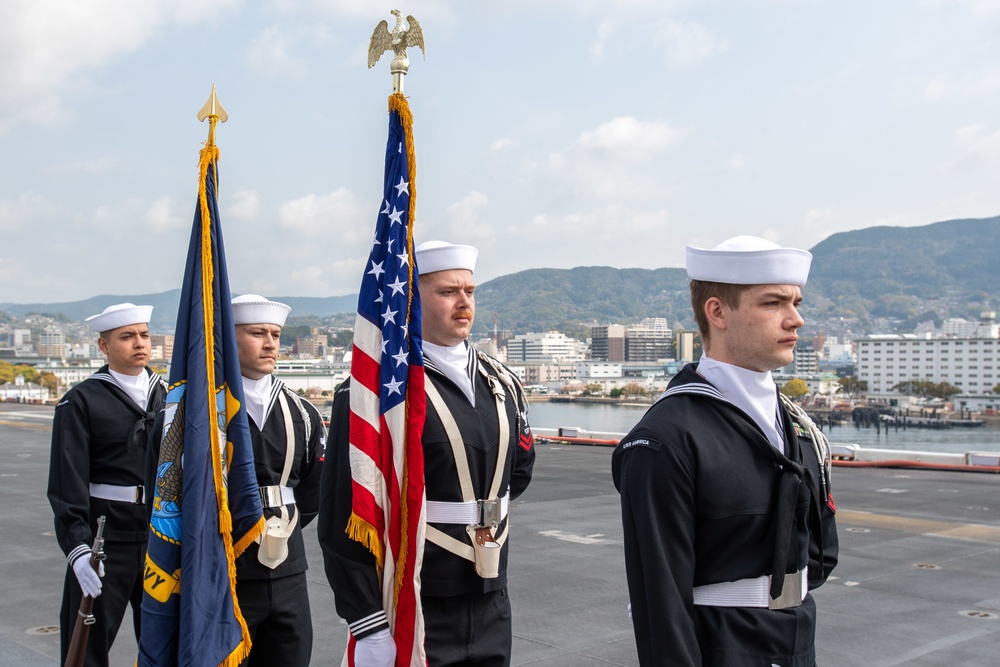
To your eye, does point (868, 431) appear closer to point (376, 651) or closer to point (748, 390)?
point (376, 651)

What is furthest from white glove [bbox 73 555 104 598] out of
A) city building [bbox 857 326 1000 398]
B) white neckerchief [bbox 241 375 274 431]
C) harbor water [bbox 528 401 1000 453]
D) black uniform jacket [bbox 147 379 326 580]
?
city building [bbox 857 326 1000 398]

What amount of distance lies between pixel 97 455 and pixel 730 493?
3.72 metres

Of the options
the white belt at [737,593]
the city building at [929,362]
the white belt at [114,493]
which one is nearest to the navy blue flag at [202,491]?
the white belt at [114,493]

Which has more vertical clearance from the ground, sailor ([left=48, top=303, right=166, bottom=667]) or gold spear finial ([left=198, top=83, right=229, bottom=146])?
gold spear finial ([left=198, top=83, right=229, bottom=146])

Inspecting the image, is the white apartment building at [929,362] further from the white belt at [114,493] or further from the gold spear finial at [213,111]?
the gold spear finial at [213,111]

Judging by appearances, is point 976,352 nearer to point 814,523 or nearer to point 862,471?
point 862,471

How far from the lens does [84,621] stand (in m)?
4.37

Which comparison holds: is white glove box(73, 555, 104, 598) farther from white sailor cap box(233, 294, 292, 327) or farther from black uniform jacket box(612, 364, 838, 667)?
black uniform jacket box(612, 364, 838, 667)

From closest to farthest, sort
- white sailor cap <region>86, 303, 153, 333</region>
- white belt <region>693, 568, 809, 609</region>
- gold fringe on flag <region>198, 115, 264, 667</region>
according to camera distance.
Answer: white belt <region>693, 568, 809, 609</region> → gold fringe on flag <region>198, 115, 264, 667</region> → white sailor cap <region>86, 303, 153, 333</region>

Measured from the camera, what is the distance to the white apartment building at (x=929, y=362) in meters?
181

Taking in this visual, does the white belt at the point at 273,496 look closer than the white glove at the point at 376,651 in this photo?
No

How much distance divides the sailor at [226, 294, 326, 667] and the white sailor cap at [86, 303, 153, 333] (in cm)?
116

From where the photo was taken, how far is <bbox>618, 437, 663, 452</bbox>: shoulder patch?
7.80ft

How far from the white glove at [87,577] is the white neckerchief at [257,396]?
1101mm
